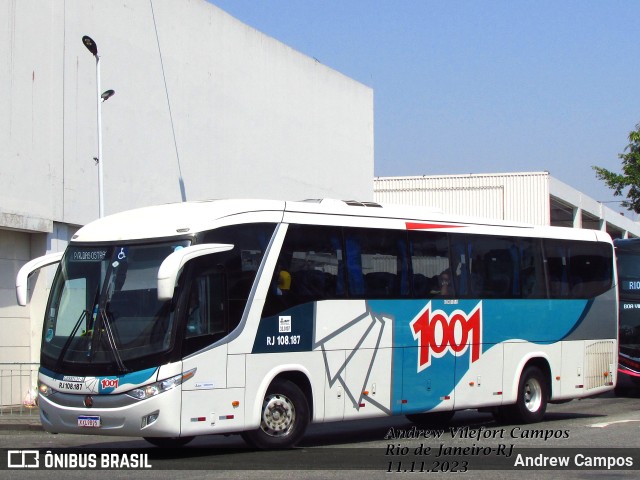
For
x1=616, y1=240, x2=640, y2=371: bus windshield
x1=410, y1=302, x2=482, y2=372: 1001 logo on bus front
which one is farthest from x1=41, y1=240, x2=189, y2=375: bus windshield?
x1=616, y1=240, x2=640, y2=371: bus windshield

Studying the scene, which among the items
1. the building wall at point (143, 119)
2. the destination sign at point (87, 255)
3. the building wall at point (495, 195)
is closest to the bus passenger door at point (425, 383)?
the destination sign at point (87, 255)

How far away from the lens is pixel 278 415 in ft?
42.4

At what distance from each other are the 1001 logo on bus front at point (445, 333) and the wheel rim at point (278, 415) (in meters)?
2.72

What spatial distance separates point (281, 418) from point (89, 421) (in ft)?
8.21

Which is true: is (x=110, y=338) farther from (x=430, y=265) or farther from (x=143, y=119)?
(x=143, y=119)

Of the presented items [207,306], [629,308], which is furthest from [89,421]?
[629,308]

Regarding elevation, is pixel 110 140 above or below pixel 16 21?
below

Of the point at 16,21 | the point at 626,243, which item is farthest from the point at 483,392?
the point at 16,21

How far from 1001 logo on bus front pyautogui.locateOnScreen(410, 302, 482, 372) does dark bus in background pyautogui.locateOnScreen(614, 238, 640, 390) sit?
9705 millimetres

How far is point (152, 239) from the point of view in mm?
12375

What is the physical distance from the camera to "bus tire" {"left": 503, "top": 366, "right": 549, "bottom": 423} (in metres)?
16.9

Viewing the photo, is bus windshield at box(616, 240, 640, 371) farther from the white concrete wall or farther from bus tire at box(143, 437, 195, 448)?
bus tire at box(143, 437, 195, 448)

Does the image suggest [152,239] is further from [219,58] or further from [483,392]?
[219,58]

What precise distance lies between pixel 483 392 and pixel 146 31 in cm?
1352
